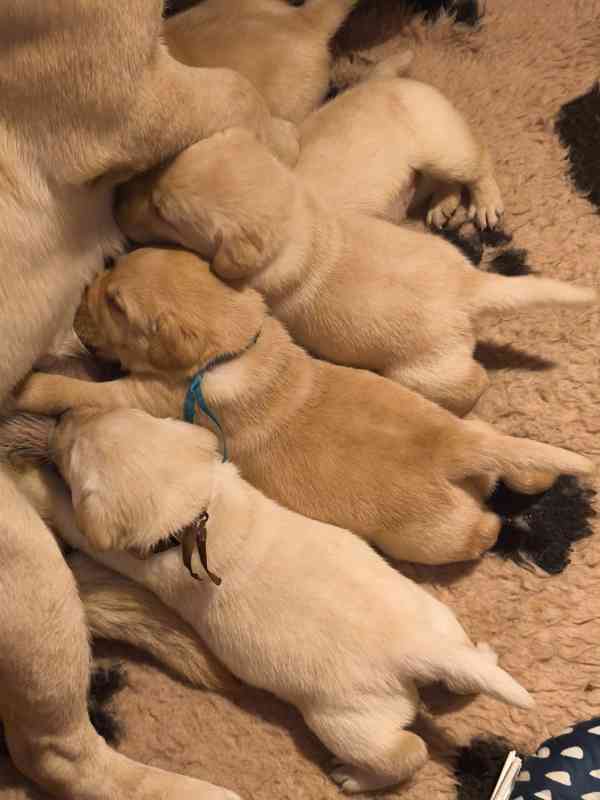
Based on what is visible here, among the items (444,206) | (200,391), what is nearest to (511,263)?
(444,206)

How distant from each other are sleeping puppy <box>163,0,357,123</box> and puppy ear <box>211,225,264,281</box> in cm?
56

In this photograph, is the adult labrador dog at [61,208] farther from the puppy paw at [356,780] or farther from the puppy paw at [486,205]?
the puppy paw at [486,205]

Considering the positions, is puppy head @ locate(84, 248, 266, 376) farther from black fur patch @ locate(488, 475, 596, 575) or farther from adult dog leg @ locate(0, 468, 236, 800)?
black fur patch @ locate(488, 475, 596, 575)

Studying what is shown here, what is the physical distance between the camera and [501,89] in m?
2.41

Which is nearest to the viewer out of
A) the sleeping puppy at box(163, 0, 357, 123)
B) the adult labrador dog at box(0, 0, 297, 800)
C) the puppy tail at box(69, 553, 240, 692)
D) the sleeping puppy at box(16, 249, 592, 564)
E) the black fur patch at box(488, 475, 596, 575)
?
the adult labrador dog at box(0, 0, 297, 800)

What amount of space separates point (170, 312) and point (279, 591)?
61 centimetres

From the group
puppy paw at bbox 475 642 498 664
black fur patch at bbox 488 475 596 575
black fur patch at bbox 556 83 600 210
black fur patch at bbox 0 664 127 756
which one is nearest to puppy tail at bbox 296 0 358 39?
black fur patch at bbox 556 83 600 210

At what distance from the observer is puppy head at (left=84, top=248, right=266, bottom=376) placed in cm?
178

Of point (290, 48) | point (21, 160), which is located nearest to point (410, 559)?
point (21, 160)

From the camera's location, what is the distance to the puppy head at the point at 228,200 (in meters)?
1.80

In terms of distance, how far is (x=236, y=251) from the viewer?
182cm

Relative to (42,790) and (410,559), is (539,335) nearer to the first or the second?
(410,559)

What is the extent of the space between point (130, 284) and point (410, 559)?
2.81ft

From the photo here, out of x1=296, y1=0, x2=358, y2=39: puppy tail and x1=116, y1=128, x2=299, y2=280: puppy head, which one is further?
x1=296, y1=0, x2=358, y2=39: puppy tail
